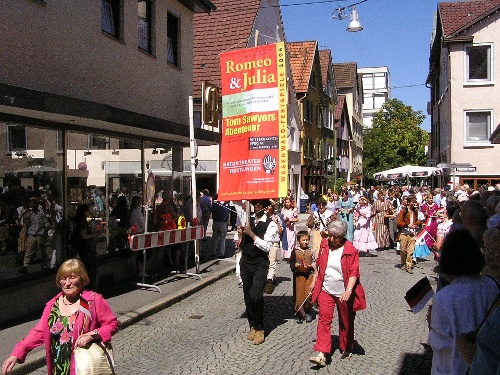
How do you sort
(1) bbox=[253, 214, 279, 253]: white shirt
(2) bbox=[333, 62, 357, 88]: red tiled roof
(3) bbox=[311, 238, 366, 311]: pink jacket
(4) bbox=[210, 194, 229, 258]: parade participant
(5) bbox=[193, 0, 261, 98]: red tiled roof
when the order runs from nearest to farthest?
(3) bbox=[311, 238, 366, 311]: pink jacket → (1) bbox=[253, 214, 279, 253]: white shirt → (4) bbox=[210, 194, 229, 258]: parade participant → (5) bbox=[193, 0, 261, 98]: red tiled roof → (2) bbox=[333, 62, 357, 88]: red tiled roof

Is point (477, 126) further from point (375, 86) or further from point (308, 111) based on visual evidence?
point (375, 86)

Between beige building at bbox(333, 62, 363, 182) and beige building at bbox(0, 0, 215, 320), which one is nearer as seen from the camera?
beige building at bbox(0, 0, 215, 320)

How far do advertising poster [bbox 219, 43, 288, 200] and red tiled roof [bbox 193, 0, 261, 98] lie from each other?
17.9m

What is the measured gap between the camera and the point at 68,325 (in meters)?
4.18

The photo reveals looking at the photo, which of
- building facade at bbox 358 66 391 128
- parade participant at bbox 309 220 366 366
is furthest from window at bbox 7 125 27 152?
building facade at bbox 358 66 391 128

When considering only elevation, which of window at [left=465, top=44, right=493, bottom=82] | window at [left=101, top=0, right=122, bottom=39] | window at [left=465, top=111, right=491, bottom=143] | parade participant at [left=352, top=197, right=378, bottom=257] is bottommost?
parade participant at [left=352, top=197, right=378, bottom=257]

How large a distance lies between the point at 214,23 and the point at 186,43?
13339mm

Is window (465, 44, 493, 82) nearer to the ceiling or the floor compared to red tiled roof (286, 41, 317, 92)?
nearer to the floor

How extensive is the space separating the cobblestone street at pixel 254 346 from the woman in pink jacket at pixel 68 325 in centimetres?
255

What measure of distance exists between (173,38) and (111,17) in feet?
12.0

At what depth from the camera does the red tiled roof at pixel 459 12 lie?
3148cm

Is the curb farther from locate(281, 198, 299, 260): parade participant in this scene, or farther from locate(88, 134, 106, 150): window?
locate(88, 134, 106, 150): window

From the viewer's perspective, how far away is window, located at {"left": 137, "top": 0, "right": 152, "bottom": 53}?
13.8 m

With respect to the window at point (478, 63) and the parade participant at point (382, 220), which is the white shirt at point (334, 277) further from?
the window at point (478, 63)
